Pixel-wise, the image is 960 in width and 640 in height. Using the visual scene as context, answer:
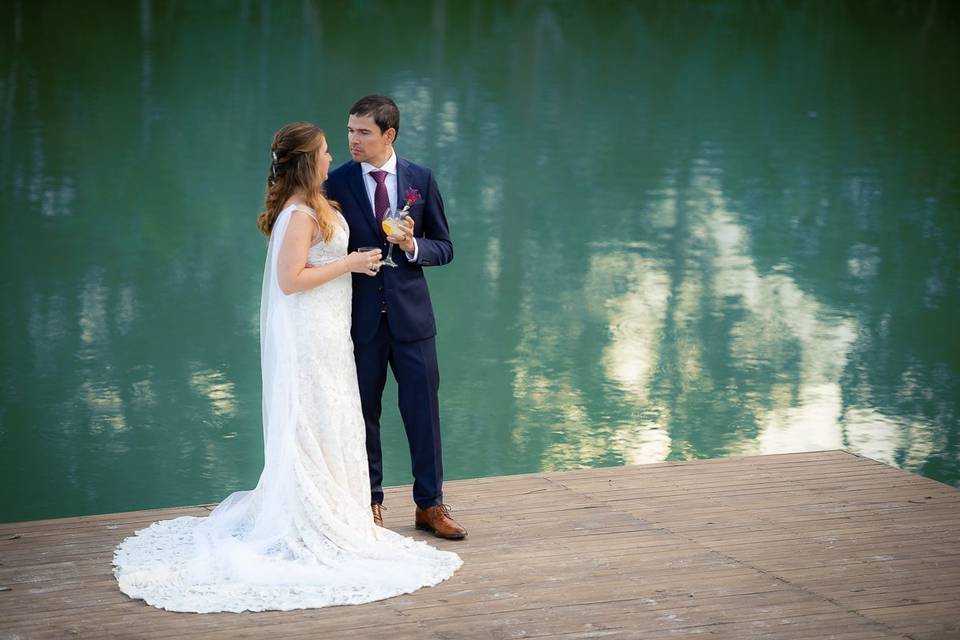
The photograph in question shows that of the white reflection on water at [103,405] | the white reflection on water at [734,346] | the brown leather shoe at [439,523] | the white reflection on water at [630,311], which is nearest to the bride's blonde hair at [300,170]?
the brown leather shoe at [439,523]

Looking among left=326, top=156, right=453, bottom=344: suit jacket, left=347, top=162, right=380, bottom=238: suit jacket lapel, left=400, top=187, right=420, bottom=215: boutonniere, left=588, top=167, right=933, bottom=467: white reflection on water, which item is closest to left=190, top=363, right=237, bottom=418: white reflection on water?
left=588, top=167, right=933, bottom=467: white reflection on water

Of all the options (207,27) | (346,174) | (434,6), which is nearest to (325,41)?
(207,27)

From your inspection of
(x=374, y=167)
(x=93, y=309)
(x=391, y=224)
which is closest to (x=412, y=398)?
(x=391, y=224)

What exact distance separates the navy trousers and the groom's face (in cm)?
54

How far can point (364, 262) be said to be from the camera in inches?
154

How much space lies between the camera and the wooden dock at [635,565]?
3475mm

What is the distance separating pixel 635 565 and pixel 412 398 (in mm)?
915

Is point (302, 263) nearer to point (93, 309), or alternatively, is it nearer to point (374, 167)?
point (374, 167)

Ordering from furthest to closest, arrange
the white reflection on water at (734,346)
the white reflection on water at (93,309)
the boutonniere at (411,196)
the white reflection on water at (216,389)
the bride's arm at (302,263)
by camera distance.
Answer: the white reflection on water at (93,309), the white reflection on water at (216,389), the white reflection on water at (734,346), the boutonniere at (411,196), the bride's arm at (302,263)

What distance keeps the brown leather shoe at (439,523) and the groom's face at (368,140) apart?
45.6 inches

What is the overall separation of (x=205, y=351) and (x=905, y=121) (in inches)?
485

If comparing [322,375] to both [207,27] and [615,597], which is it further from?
[207,27]

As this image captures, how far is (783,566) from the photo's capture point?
158 inches

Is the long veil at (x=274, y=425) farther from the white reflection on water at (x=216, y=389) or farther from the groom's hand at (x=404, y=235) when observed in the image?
the white reflection on water at (x=216, y=389)
